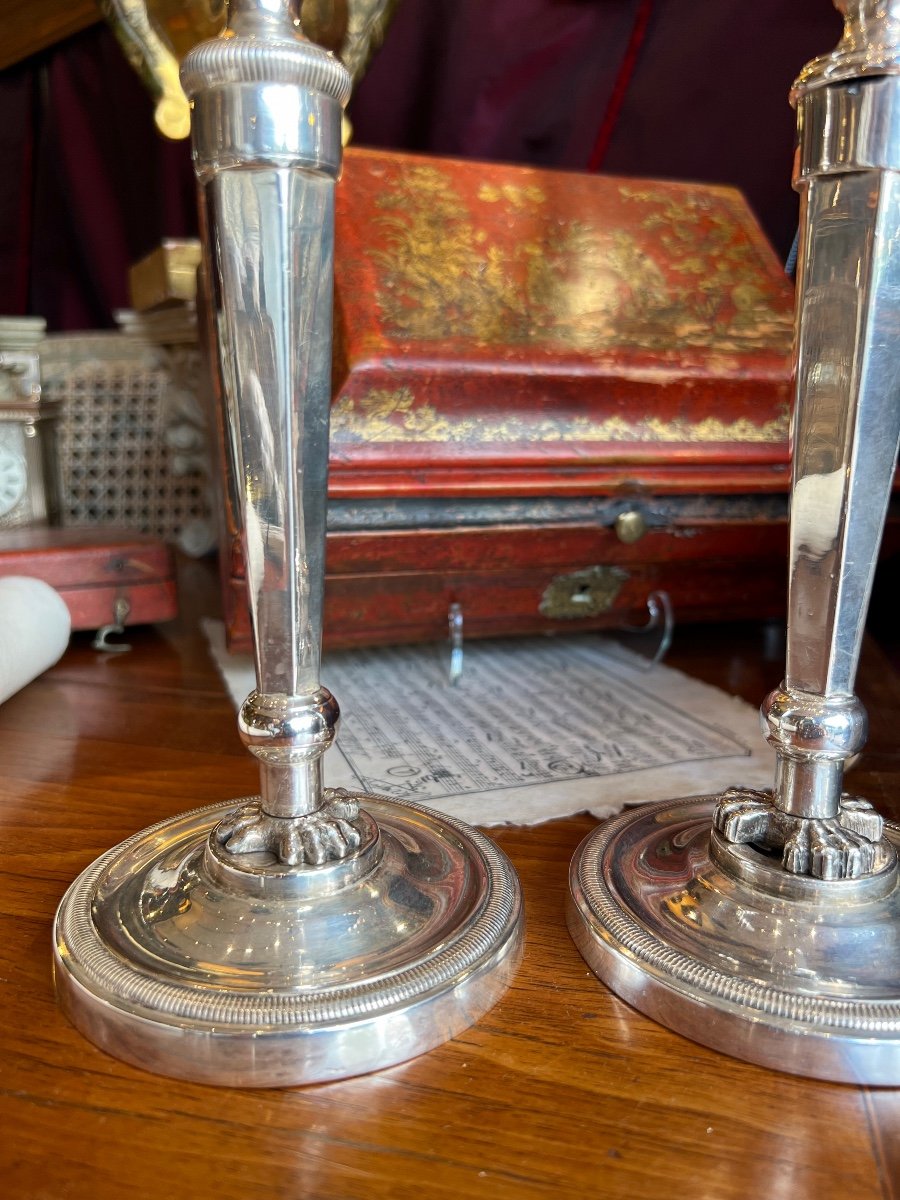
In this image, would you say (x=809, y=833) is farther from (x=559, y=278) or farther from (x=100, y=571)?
(x=100, y=571)

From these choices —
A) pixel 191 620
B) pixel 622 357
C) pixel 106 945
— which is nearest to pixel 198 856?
pixel 106 945

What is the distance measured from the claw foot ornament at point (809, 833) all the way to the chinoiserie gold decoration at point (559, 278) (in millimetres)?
422

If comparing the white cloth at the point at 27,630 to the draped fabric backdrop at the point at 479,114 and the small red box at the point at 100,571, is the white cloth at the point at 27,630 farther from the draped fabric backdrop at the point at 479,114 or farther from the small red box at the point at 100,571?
the draped fabric backdrop at the point at 479,114

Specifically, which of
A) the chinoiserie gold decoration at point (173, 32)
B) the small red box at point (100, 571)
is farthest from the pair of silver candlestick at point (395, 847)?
the chinoiserie gold decoration at point (173, 32)

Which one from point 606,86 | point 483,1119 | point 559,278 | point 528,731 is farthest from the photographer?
A: point 606,86

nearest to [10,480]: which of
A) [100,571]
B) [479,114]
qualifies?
[100,571]

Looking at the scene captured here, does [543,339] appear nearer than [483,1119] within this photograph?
No

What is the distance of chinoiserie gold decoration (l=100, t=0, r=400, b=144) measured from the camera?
34.0 inches

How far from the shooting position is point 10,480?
3.38 ft

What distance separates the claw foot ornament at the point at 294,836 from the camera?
392mm

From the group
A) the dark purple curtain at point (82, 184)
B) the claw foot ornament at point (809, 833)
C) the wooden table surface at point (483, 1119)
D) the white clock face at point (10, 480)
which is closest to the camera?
the wooden table surface at point (483, 1119)

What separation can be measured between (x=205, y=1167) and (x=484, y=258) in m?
0.68

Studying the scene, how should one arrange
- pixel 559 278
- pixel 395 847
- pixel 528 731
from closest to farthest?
pixel 395 847
pixel 528 731
pixel 559 278

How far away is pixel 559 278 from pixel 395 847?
54 centimetres
